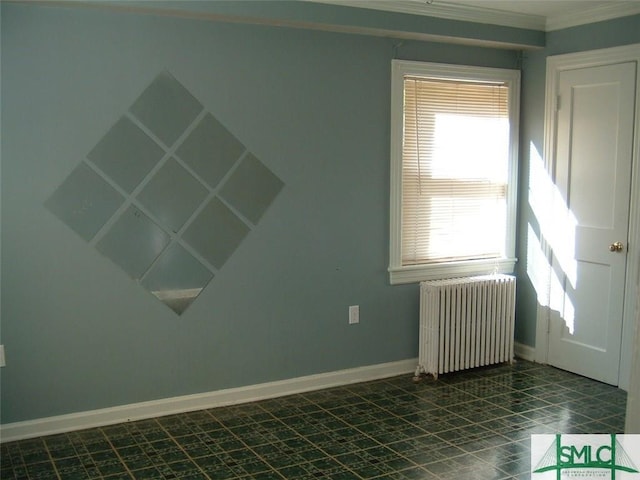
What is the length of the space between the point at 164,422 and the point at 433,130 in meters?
2.56

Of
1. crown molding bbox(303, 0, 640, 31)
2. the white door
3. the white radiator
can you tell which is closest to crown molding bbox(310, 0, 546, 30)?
crown molding bbox(303, 0, 640, 31)

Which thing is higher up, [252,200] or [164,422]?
[252,200]

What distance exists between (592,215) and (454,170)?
96 cm

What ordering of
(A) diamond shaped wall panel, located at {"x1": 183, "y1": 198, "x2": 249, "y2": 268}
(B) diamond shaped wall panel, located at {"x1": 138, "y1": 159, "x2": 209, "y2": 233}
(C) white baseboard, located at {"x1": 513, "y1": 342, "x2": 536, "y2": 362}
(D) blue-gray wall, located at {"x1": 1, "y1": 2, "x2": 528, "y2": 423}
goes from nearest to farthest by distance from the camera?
(D) blue-gray wall, located at {"x1": 1, "y1": 2, "x2": 528, "y2": 423}, (B) diamond shaped wall panel, located at {"x1": 138, "y1": 159, "x2": 209, "y2": 233}, (A) diamond shaped wall panel, located at {"x1": 183, "y1": 198, "x2": 249, "y2": 268}, (C) white baseboard, located at {"x1": 513, "y1": 342, "x2": 536, "y2": 362}

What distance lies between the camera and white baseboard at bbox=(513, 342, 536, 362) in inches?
197

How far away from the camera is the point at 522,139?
5.02 meters

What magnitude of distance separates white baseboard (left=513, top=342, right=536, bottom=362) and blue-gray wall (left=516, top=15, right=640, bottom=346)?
0.11 feet

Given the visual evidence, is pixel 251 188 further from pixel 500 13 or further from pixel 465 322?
pixel 500 13

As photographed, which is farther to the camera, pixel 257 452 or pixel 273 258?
pixel 273 258

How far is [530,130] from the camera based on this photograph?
496cm

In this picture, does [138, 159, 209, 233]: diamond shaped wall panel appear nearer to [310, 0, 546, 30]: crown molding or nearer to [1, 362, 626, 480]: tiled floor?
[1, 362, 626, 480]: tiled floor

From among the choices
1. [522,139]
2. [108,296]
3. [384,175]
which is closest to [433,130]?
[384,175]

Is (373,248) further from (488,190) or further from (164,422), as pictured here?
(164,422)

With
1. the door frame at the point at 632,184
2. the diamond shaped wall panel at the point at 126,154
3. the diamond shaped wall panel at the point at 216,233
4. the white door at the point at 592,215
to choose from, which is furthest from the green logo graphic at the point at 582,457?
the diamond shaped wall panel at the point at 126,154
